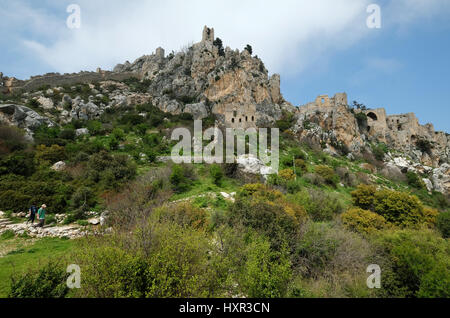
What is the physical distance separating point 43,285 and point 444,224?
1924cm

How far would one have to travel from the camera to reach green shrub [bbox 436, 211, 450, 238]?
11125 millimetres

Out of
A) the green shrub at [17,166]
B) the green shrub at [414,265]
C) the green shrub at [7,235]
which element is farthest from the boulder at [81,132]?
the green shrub at [414,265]

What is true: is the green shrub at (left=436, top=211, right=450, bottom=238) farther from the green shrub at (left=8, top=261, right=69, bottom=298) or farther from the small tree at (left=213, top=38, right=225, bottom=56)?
the small tree at (left=213, top=38, right=225, bottom=56)

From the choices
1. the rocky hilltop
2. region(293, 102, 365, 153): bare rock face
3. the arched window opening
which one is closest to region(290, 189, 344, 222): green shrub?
the rocky hilltop

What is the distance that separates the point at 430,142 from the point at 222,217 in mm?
51575

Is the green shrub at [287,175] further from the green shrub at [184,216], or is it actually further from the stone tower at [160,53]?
the stone tower at [160,53]

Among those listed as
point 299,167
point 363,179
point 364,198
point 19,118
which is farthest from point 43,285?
point 19,118

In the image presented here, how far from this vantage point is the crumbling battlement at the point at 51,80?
125 feet

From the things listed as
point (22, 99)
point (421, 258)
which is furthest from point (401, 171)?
point (22, 99)

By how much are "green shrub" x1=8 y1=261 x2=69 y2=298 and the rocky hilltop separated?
31056 millimetres

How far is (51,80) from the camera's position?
41.6 m

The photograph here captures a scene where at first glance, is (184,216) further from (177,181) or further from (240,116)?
(240,116)

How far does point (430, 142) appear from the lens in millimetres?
38062
